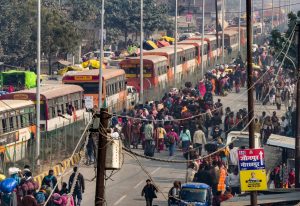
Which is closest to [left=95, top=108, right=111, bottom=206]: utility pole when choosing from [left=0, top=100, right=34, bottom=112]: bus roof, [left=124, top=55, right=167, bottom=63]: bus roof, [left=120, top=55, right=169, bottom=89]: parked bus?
[left=0, top=100, right=34, bottom=112]: bus roof

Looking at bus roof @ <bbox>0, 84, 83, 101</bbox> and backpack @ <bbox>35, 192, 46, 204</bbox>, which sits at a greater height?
bus roof @ <bbox>0, 84, 83, 101</bbox>

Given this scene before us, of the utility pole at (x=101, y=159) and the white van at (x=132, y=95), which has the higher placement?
the utility pole at (x=101, y=159)

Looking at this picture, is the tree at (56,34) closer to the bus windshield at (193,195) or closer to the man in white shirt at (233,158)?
the man in white shirt at (233,158)

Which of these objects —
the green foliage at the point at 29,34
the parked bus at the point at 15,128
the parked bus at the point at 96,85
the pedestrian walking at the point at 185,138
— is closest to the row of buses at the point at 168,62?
the green foliage at the point at 29,34

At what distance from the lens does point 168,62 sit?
64.3 metres

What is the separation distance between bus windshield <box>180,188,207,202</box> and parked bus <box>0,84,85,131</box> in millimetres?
12872

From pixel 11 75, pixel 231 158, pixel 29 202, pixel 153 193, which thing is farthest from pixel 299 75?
pixel 11 75

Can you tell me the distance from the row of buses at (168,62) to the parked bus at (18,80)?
5021 mm

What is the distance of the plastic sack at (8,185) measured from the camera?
84.6 feet

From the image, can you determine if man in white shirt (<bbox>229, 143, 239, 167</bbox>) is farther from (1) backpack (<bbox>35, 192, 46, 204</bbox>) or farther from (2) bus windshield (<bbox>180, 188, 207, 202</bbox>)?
(1) backpack (<bbox>35, 192, 46, 204</bbox>)

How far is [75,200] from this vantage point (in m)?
27.7

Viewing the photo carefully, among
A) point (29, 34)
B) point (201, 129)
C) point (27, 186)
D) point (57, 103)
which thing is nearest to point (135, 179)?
point (201, 129)

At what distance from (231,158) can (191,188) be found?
5704 millimetres

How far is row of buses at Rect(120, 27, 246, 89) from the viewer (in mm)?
58062
